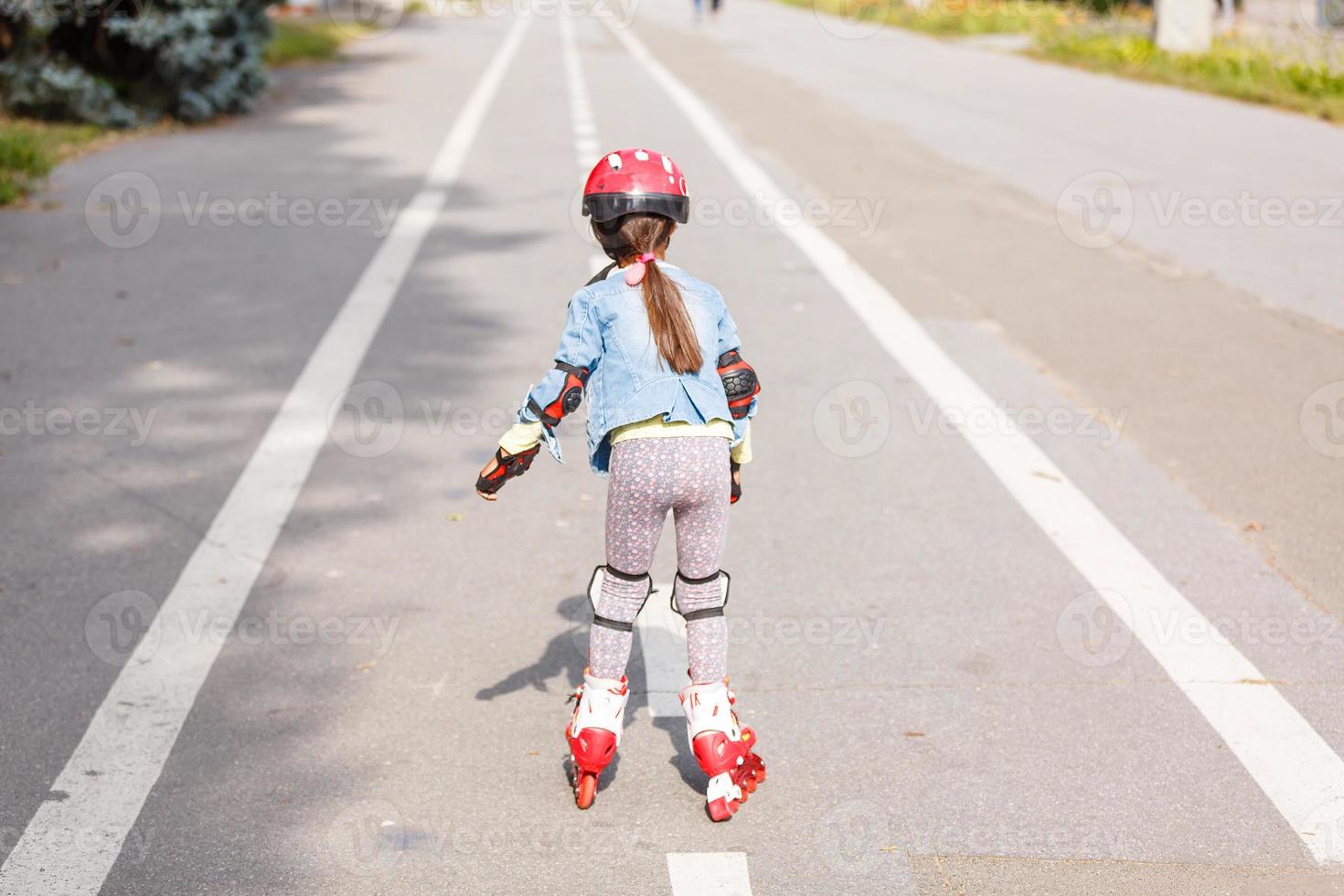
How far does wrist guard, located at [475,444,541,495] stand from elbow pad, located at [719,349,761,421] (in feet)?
1.54

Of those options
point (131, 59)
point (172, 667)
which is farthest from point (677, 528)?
point (131, 59)

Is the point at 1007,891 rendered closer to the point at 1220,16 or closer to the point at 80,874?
the point at 80,874

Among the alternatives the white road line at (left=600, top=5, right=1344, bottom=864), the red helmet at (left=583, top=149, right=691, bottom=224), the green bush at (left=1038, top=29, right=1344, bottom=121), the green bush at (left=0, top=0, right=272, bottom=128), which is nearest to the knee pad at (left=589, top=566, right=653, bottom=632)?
the red helmet at (left=583, top=149, right=691, bottom=224)

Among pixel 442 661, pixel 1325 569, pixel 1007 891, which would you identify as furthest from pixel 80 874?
pixel 1325 569

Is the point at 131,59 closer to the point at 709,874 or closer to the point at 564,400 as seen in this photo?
the point at 564,400

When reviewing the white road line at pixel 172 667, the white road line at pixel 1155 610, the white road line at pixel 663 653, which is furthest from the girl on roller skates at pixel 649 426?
the white road line at pixel 1155 610

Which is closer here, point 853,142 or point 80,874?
point 80,874

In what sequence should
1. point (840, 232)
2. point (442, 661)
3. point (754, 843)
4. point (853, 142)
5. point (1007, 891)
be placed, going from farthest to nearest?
point (853, 142) → point (840, 232) → point (442, 661) → point (754, 843) → point (1007, 891)

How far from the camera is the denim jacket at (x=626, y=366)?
3527 mm

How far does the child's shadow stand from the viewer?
3916 millimetres

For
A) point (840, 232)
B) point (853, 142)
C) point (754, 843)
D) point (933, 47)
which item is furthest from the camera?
point (933, 47)

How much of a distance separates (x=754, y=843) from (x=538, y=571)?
1.83 meters

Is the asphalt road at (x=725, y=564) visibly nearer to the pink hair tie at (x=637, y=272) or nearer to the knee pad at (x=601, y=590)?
the knee pad at (x=601, y=590)

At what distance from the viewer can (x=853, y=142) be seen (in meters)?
16.3
